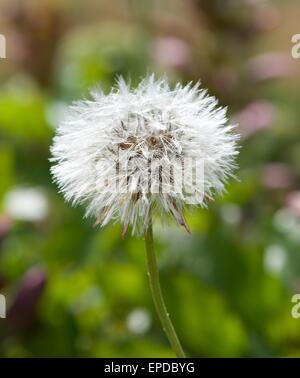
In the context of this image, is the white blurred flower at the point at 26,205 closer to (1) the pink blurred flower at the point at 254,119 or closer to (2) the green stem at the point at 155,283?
(1) the pink blurred flower at the point at 254,119

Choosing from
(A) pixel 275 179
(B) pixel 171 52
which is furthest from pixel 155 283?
(B) pixel 171 52

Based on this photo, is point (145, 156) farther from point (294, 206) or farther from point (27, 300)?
point (294, 206)

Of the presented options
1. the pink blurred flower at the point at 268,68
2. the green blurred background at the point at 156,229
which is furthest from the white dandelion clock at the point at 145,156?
the pink blurred flower at the point at 268,68

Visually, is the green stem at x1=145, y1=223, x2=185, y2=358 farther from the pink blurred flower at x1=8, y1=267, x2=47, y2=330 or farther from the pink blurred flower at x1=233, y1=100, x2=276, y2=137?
the pink blurred flower at x1=233, y1=100, x2=276, y2=137

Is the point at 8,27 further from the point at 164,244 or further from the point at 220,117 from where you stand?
the point at 220,117

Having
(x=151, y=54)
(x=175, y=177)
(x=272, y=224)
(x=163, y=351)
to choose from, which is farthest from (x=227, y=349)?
(x=151, y=54)

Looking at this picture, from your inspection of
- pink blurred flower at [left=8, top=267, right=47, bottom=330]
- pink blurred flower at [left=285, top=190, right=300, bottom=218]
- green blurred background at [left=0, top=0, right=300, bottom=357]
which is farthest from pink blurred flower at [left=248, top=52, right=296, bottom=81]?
pink blurred flower at [left=8, top=267, right=47, bottom=330]
